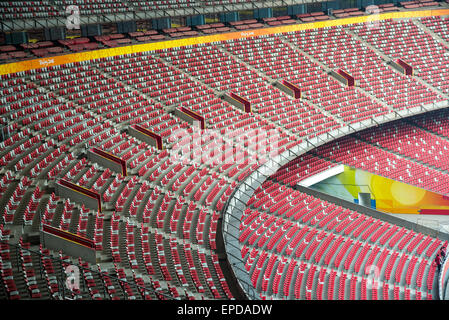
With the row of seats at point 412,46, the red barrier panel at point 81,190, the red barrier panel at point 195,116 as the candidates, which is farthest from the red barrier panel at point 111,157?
the row of seats at point 412,46

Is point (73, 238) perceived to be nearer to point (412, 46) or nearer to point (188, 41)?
point (188, 41)

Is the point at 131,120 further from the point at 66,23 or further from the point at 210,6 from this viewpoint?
the point at 210,6

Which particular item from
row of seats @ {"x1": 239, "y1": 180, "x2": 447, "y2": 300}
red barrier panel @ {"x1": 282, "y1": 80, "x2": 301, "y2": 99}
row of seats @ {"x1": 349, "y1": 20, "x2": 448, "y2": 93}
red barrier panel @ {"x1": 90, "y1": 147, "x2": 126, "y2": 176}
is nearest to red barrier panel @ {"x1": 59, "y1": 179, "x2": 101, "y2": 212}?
red barrier panel @ {"x1": 90, "y1": 147, "x2": 126, "y2": 176}

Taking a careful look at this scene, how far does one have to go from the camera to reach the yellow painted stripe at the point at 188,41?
31.5 metres

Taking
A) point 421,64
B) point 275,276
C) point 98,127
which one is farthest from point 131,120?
point 421,64

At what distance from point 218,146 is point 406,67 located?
16543 millimetres

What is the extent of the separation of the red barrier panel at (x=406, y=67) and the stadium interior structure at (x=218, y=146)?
0.09 metres

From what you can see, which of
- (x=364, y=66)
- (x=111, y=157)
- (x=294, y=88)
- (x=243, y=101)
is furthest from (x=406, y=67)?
(x=111, y=157)

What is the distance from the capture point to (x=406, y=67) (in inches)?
1567

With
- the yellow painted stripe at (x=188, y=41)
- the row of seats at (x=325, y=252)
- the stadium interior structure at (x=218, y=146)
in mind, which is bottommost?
the row of seats at (x=325, y=252)

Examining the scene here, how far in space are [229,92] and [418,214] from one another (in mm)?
11817

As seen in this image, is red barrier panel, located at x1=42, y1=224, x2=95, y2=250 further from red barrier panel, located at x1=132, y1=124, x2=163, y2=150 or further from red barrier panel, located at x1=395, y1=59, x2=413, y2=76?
red barrier panel, located at x1=395, y1=59, x2=413, y2=76

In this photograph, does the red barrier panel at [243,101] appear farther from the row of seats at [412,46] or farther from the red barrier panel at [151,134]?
the row of seats at [412,46]
